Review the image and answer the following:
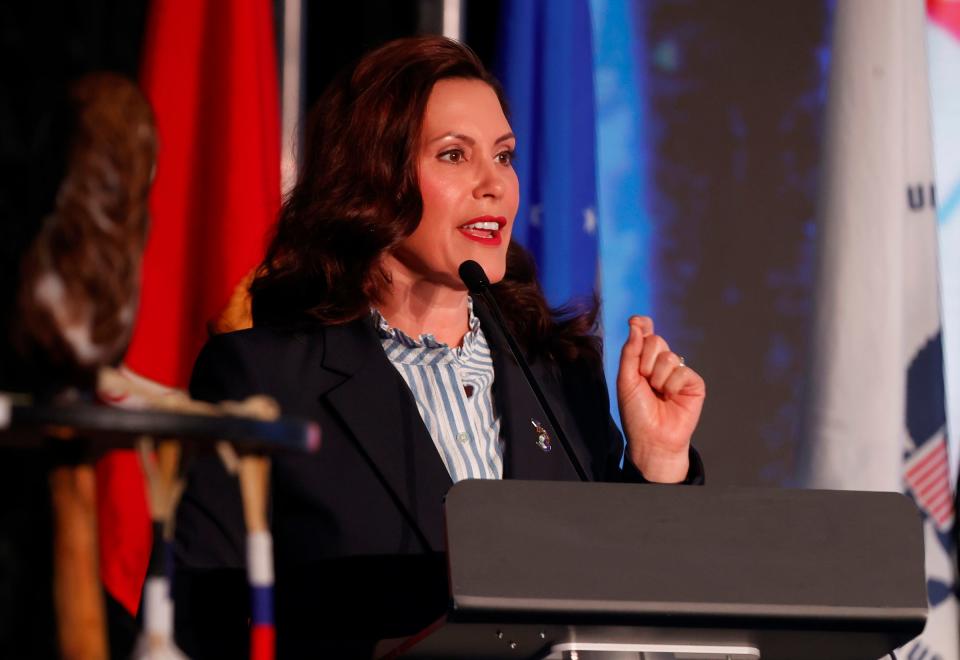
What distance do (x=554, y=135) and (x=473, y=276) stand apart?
4.06 ft

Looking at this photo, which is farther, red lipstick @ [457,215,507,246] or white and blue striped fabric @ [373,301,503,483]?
red lipstick @ [457,215,507,246]

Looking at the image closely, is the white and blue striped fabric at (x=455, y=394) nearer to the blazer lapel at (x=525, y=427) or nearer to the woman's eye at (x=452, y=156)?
the blazer lapel at (x=525, y=427)

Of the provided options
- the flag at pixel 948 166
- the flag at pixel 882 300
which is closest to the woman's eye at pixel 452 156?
the flag at pixel 882 300

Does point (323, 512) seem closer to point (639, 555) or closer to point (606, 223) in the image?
point (639, 555)

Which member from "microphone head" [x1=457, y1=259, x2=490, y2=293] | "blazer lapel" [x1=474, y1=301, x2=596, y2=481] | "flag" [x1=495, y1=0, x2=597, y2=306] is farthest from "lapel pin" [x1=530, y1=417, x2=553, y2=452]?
"flag" [x1=495, y1=0, x2=597, y2=306]

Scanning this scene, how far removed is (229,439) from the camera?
83 cm

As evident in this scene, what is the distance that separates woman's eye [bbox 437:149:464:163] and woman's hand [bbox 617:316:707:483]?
1.46 feet

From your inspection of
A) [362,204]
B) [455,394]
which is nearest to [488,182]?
[362,204]

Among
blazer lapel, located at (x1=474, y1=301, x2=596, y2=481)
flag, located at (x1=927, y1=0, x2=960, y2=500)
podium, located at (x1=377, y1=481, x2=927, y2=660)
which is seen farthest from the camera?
flag, located at (x1=927, y1=0, x2=960, y2=500)

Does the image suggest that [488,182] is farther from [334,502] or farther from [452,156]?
[334,502]

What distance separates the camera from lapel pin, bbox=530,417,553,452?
2.04m

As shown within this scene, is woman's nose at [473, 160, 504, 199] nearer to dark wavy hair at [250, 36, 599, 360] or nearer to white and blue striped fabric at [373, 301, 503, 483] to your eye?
dark wavy hair at [250, 36, 599, 360]

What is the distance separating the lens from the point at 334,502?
1.85 meters

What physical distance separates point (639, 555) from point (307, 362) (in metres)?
0.89
